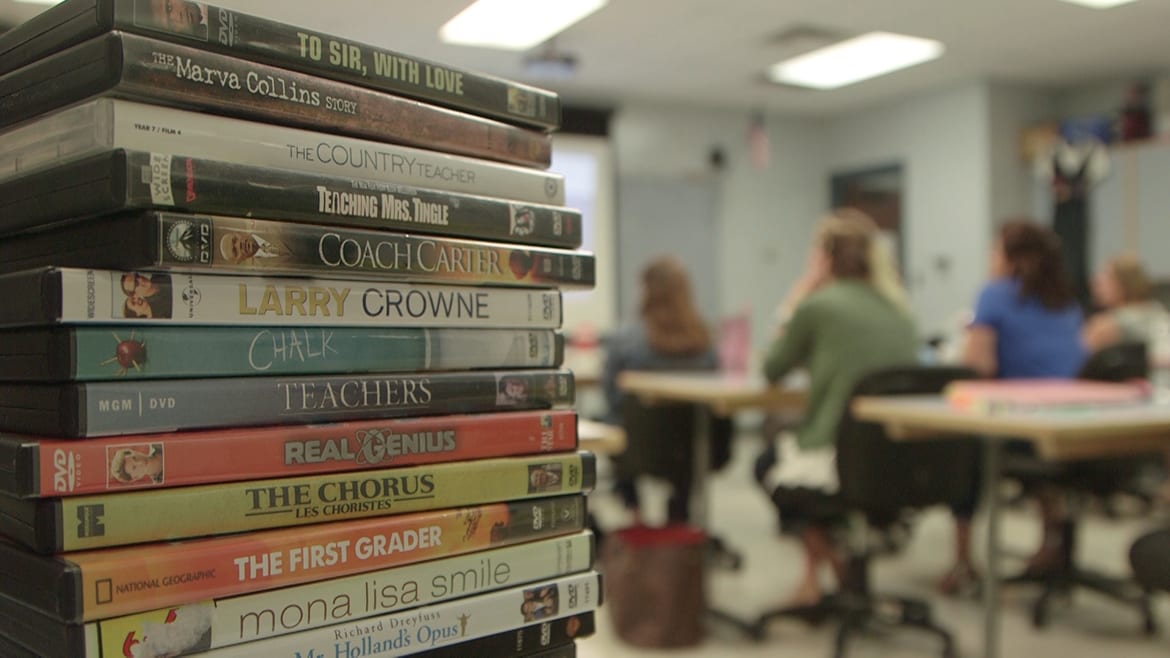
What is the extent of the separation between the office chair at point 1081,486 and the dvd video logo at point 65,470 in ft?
9.52

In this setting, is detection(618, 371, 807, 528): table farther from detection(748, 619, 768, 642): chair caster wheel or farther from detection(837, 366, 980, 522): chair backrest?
detection(748, 619, 768, 642): chair caster wheel

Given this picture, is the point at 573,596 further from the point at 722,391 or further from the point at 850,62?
the point at 850,62

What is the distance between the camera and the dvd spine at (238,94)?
592mm

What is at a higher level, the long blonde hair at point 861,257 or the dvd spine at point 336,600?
the long blonde hair at point 861,257

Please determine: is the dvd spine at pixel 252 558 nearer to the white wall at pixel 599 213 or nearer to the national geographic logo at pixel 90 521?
the national geographic logo at pixel 90 521

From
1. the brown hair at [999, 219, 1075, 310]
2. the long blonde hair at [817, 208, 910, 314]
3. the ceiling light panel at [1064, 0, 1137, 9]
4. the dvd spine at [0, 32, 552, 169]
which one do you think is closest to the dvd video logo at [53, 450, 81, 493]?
the dvd spine at [0, 32, 552, 169]

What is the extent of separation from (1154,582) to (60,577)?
3.54 ft

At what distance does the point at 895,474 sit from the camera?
2430mm

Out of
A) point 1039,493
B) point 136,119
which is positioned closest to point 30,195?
point 136,119

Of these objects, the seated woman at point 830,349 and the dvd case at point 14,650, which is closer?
the dvd case at point 14,650

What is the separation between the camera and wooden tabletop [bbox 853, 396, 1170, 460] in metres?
1.92

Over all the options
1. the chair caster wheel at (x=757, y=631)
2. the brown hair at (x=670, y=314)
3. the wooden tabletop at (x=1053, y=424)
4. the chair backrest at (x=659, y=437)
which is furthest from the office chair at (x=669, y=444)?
the wooden tabletop at (x=1053, y=424)

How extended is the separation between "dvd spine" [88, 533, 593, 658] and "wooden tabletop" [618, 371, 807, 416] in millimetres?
1992

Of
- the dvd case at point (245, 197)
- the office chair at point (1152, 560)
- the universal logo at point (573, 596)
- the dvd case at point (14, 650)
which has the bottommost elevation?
the office chair at point (1152, 560)
